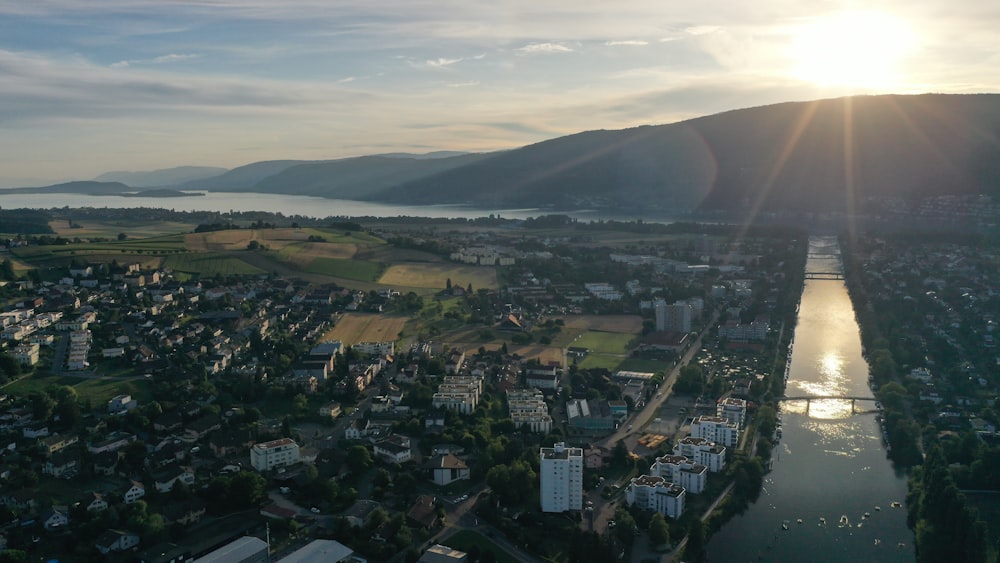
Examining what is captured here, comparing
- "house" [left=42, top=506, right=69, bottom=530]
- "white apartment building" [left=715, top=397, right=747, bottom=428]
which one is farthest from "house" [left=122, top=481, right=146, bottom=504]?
"white apartment building" [left=715, top=397, right=747, bottom=428]

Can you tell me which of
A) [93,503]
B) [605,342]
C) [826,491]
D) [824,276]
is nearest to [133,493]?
[93,503]

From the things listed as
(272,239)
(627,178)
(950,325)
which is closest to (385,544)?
(950,325)

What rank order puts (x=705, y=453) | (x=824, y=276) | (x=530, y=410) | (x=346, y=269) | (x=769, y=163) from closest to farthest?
(x=705, y=453)
(x=530, y=410)
(x=346, y=269)
(x=824, y=276)
(x=769, y=163)

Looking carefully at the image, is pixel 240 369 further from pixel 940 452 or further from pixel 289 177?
pixel 289 177

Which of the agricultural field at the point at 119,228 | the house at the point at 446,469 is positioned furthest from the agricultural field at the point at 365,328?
the agricultural field at the point at 119,228

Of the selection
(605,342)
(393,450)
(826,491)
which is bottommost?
(826,491)

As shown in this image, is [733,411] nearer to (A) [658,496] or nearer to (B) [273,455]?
(A) [658,496]

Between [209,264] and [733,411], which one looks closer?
[733,411]
